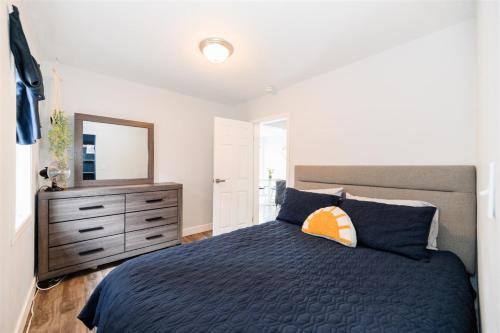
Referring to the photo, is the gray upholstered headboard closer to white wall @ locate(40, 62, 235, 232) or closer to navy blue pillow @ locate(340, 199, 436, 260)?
navy blue pillow @ locate(340, 199, 436, 260)

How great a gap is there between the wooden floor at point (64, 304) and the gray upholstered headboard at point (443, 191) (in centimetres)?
276

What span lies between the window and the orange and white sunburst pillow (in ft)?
7.84

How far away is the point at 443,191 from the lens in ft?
5.93

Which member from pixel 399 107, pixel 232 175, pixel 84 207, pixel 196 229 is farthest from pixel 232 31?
pixel 196 229

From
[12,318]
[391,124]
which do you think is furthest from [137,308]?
[391,124]

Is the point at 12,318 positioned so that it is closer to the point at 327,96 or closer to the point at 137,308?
the point at 137,308

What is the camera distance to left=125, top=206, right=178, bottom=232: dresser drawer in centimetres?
269

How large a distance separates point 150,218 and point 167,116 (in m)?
1.62

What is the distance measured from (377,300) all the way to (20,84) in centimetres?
265

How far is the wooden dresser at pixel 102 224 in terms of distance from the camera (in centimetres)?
218

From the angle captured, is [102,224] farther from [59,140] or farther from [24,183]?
[59,140]

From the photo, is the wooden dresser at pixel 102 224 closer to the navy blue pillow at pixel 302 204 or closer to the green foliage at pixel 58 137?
the green foliage at pixel 58 137

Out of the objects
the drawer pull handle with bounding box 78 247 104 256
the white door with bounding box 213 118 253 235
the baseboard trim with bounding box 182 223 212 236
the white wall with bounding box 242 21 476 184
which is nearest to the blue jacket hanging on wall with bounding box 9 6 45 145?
the drawer pull handle with bounding box 78 247 104 256

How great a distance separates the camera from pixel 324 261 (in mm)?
1422
